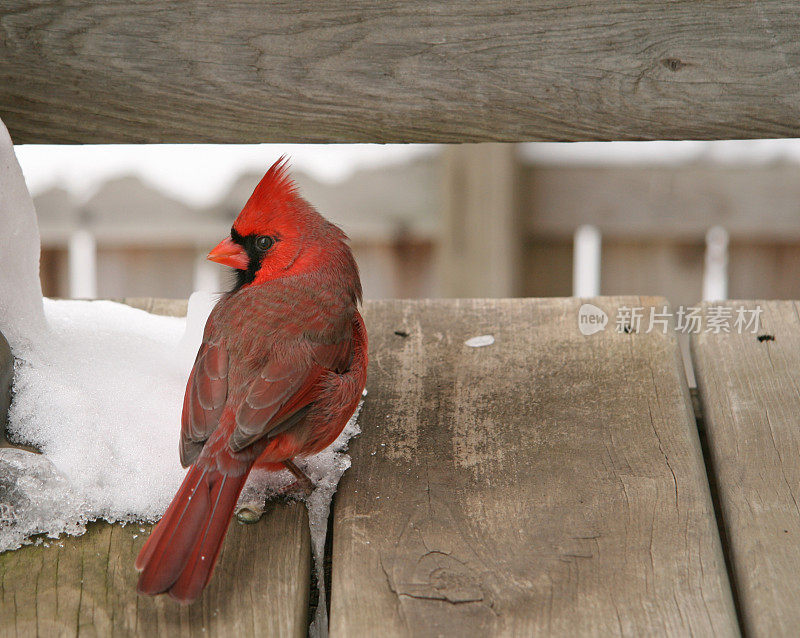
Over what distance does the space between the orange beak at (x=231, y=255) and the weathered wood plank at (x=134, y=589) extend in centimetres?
44

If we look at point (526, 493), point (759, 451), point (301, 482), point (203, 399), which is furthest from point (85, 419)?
point (759, 451)

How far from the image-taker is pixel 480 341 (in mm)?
1832

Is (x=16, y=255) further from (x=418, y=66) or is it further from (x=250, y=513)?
(x=418, y=66)

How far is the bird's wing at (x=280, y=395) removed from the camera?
1.28 meters

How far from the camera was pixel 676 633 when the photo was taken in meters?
1.17

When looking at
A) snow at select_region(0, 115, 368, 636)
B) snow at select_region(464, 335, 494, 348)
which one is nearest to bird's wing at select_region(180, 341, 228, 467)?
snow at select_region(0, 115, 368, 636)

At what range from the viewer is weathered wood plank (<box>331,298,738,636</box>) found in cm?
121

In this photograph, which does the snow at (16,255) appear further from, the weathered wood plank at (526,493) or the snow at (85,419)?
the weathered wood plank at (526,493)

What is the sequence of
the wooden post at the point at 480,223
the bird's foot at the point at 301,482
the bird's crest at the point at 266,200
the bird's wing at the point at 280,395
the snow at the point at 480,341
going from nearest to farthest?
1. the bird's wing at the point at 280,395
2. the bird's foot at the point at 301,482
3. the bird's crest at the point at 266,200
4. the snow at the point at 480,341
5. the wooden post at the point at 480,223

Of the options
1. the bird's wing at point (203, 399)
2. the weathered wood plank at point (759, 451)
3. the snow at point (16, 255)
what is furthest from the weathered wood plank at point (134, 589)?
the weathered wood plank at point (759, 451)

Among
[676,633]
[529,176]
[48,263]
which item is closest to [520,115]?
[676,633]

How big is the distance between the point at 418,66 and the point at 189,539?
2.57 feet

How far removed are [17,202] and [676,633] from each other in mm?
1106

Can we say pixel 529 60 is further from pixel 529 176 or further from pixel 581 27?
pixel 529 176
